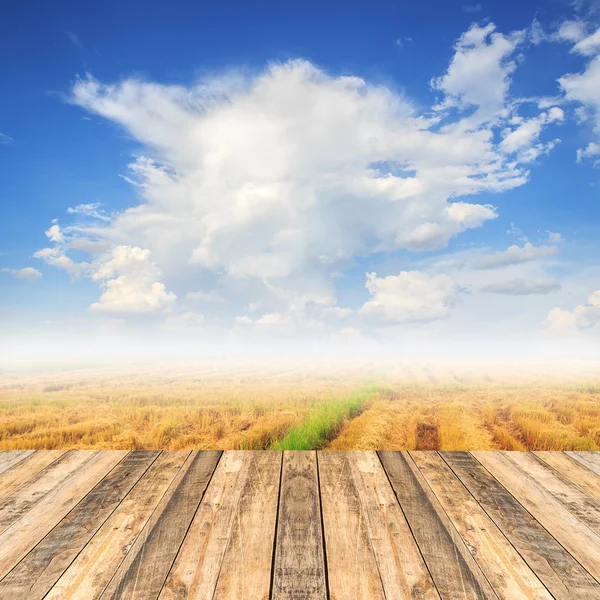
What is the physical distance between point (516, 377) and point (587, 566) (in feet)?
12.7

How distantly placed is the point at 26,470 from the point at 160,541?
133 centimetres

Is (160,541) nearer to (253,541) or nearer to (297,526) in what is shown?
(253,541)

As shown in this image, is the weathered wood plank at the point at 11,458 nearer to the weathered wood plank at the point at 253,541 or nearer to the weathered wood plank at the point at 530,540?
the weathered wood plank at the point at 253,541

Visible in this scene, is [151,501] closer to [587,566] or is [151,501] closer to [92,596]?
[92,596]

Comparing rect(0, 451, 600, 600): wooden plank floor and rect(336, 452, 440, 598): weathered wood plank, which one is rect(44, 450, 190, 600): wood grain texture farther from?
rect(336, 452, 440, 598): weathered wood plank

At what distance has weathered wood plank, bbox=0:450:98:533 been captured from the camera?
2.05 meters

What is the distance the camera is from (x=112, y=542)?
1.75 m

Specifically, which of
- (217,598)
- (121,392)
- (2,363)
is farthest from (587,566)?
(2,363)

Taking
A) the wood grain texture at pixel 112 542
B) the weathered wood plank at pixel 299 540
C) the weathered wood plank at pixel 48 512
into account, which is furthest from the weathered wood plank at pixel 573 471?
the weathered wood plank at pixel 48 512

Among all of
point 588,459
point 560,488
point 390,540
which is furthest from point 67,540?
point 588,459

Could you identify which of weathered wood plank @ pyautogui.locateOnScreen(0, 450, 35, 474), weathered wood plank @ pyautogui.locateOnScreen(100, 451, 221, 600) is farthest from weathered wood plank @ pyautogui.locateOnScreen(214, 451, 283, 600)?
weathered wood plank @ pyautogui.locateOnScreen(0, 450, 35, 474)

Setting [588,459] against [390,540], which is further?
[588,459]

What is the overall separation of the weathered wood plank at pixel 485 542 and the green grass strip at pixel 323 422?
4.43ft

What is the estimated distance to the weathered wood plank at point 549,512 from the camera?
5.78 feet
